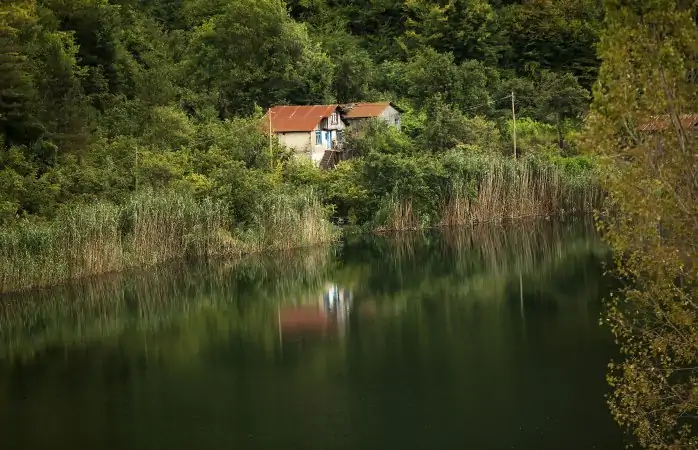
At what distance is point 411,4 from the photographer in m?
47.0

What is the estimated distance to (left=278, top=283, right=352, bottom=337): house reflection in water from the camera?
16266 millimetres

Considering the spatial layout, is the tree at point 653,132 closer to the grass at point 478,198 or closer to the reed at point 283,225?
the reed at point 283,225

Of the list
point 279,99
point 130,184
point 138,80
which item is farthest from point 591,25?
point 130,184

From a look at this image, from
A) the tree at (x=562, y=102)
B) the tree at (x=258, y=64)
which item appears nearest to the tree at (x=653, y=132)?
the tree at (x=258, y=64)

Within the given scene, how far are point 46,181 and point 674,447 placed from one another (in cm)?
→ 1955

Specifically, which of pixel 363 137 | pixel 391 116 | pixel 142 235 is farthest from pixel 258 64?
pixel 142 235

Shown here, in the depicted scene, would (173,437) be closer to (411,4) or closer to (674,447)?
(674,447)

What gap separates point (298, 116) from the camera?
34.5 metres

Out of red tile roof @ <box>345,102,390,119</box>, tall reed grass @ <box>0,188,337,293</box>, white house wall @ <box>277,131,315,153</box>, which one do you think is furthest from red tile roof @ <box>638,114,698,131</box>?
red tile roof @ <box>345,102,390,119</box>

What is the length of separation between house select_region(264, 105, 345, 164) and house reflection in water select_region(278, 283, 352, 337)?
1443 centimetres

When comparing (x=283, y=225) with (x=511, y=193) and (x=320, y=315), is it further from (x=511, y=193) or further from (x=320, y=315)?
(x=511, y=193)

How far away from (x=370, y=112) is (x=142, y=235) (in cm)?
1499

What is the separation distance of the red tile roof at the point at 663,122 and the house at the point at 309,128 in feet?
87.5

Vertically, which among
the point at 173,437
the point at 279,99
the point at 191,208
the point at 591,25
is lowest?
the point at 173,437
